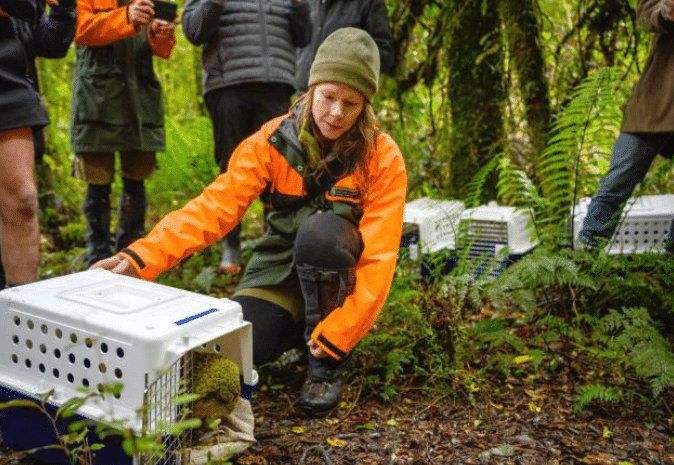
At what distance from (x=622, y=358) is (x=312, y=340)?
1299 mm

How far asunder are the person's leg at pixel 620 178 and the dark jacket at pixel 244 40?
2044mm

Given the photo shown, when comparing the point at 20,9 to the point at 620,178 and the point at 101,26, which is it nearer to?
the point at 101,26

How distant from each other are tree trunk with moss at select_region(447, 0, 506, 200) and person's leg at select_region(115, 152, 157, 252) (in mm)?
2198

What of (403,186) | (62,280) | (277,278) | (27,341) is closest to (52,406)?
(27,341)

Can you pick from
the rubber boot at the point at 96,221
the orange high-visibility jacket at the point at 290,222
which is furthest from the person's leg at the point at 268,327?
the rubber boot at the point at 96,221

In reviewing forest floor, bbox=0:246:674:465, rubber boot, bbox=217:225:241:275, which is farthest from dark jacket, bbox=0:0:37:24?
rubber boot, bbox=217:225:241:275

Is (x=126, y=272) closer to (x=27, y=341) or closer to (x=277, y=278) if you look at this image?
(x=27, y=341)

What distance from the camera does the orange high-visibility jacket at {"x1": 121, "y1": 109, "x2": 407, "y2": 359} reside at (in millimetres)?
2584

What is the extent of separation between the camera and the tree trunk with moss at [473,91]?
476 cm

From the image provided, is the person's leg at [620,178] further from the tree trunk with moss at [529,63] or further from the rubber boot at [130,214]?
the rubber boot at [130,214]

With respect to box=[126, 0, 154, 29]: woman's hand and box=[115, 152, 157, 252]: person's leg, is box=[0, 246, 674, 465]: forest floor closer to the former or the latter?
box=[115, 152, 157, 252]: person's leg

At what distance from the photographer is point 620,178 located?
3523 millimetres

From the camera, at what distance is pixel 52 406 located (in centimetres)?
206

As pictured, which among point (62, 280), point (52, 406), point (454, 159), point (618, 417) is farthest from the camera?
point (454, 159)
